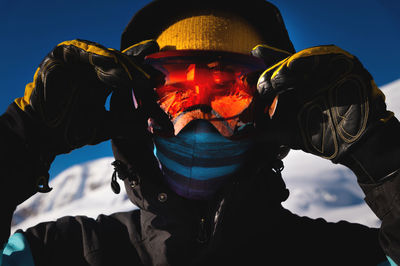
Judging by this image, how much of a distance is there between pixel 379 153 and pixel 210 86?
105 cm

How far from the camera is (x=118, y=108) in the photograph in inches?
78.9

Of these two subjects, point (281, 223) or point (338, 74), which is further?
point (281, 223)

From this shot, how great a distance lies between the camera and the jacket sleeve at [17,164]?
4.71ft

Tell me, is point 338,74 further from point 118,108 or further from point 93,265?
point 93,265

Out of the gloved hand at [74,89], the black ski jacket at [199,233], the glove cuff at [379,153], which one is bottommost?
the black ski jacket at [199,233]

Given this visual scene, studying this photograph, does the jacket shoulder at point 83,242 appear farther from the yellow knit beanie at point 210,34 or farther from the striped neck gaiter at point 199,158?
the yellow knit beanie at point 210,34

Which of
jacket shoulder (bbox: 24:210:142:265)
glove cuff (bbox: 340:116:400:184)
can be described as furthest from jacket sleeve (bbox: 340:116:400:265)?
jacket shoulder (bbox: 24:210:142:265)

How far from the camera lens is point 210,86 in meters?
1.87

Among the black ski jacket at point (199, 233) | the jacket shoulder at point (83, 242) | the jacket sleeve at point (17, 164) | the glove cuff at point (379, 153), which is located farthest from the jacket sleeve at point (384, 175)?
the jacket sleeve at point (17, 164)

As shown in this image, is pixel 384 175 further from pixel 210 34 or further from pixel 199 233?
pixel 210 34

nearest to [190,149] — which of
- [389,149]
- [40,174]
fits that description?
[40,174]

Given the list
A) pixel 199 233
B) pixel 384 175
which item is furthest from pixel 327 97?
pixel 199 233

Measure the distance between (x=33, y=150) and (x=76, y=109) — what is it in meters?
0.32

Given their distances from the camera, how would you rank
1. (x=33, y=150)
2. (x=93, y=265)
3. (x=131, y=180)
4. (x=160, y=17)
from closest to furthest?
(x=33, y=150)
(x=93, y=265)
(x=131, y=180)
(x=160, y=17)
